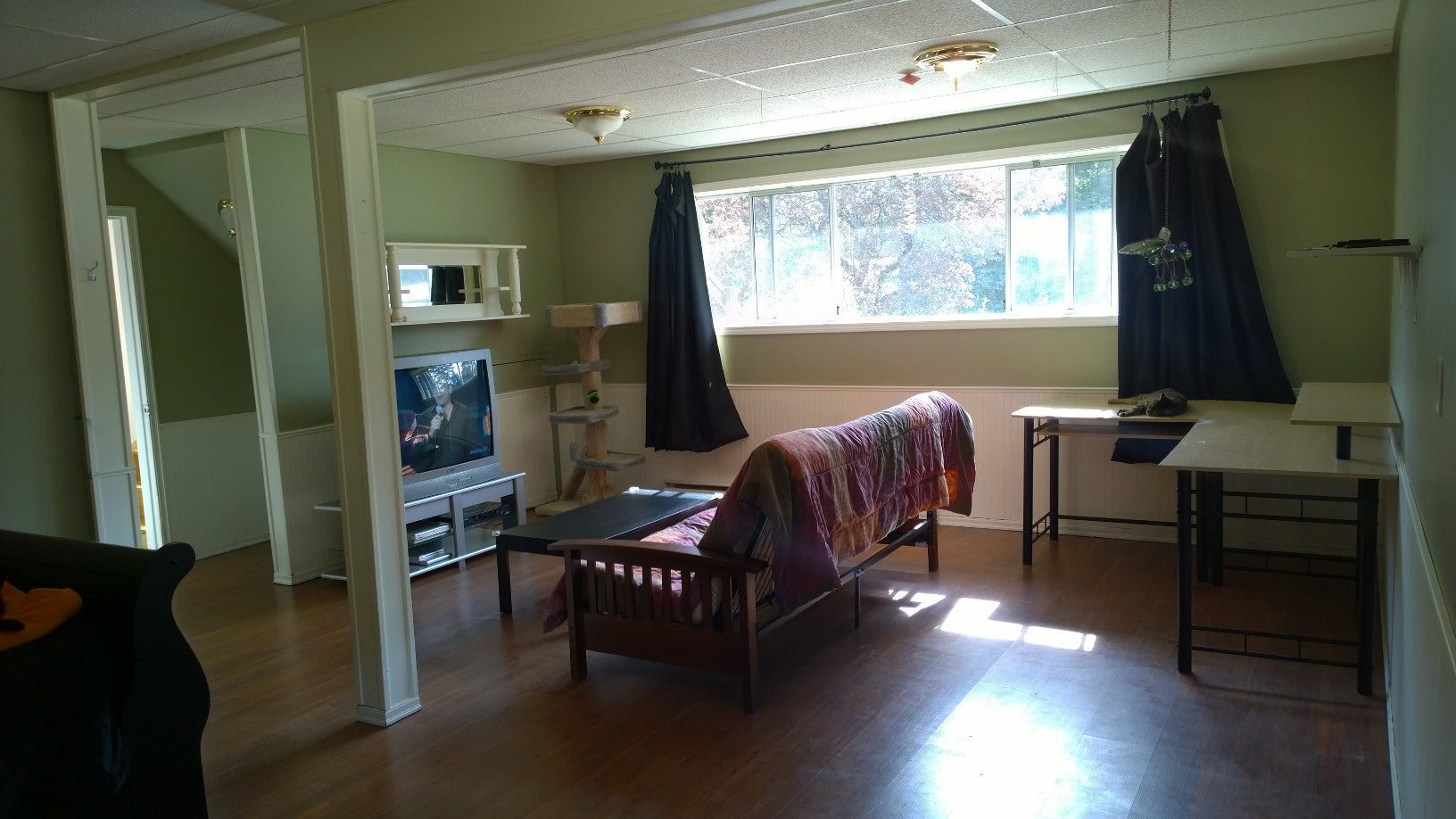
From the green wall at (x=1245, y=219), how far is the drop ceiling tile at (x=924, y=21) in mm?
1735

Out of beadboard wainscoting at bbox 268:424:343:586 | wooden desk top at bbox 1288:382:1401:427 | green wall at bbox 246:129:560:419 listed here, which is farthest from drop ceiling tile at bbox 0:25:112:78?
wooden desk top at bbox 1288:382:1401:427

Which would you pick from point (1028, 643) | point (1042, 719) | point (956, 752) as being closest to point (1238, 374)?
point (1028, 643)

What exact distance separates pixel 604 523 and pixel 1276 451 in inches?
103

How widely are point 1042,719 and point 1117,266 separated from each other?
2.72 meters

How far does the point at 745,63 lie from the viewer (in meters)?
3.96

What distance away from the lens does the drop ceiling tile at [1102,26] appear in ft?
11.4

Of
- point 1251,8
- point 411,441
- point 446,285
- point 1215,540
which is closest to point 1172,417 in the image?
point 1215,540

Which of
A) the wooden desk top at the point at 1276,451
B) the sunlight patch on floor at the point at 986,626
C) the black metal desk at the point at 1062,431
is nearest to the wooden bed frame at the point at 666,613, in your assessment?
the sunlight patch on floor at the point at 986,626

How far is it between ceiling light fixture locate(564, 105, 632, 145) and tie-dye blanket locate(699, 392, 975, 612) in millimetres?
2029

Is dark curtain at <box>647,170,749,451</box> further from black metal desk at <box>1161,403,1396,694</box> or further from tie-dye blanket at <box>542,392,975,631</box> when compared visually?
black metal desk at <box>1161,403,1396,694</box>

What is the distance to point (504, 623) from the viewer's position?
4.31 metres

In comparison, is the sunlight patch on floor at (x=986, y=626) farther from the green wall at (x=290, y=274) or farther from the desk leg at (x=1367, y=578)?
the green wall at (x=290, y=274)

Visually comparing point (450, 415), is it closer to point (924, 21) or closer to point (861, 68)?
point (861, 68)

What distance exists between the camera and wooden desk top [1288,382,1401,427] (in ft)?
9.81
